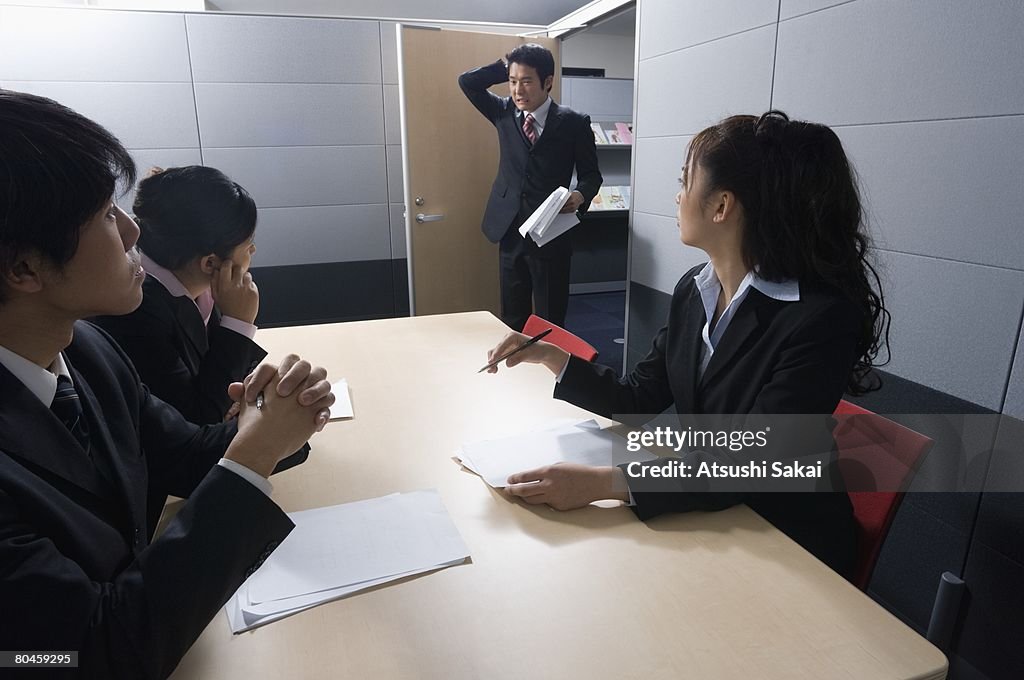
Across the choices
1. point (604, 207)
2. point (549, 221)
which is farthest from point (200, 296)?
point (604, 207)

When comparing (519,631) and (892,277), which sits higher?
→ (892,277)

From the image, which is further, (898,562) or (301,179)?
(301,179)

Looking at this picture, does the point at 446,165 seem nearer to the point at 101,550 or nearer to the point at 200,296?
the point at 200,296

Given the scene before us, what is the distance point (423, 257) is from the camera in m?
4.14

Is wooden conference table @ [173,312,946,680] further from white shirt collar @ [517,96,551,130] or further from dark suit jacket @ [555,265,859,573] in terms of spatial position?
white shirt collar @ [517,96,551,130]

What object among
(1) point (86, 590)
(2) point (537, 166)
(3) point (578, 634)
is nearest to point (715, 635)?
(3) point (578, 634)

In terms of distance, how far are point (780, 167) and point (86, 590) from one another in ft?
4.17

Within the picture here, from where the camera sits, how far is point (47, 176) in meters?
0.69

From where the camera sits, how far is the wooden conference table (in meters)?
0.74

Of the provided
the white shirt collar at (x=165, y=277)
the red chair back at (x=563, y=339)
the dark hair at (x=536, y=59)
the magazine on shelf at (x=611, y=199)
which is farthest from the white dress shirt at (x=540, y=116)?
the white shirt collar at (x=165, y=277)

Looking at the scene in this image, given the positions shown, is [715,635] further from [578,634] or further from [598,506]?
[598,506]

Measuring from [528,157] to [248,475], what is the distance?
2.98 m

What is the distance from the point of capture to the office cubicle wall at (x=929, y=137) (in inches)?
64.5

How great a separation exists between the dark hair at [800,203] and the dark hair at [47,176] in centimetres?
A: 107
